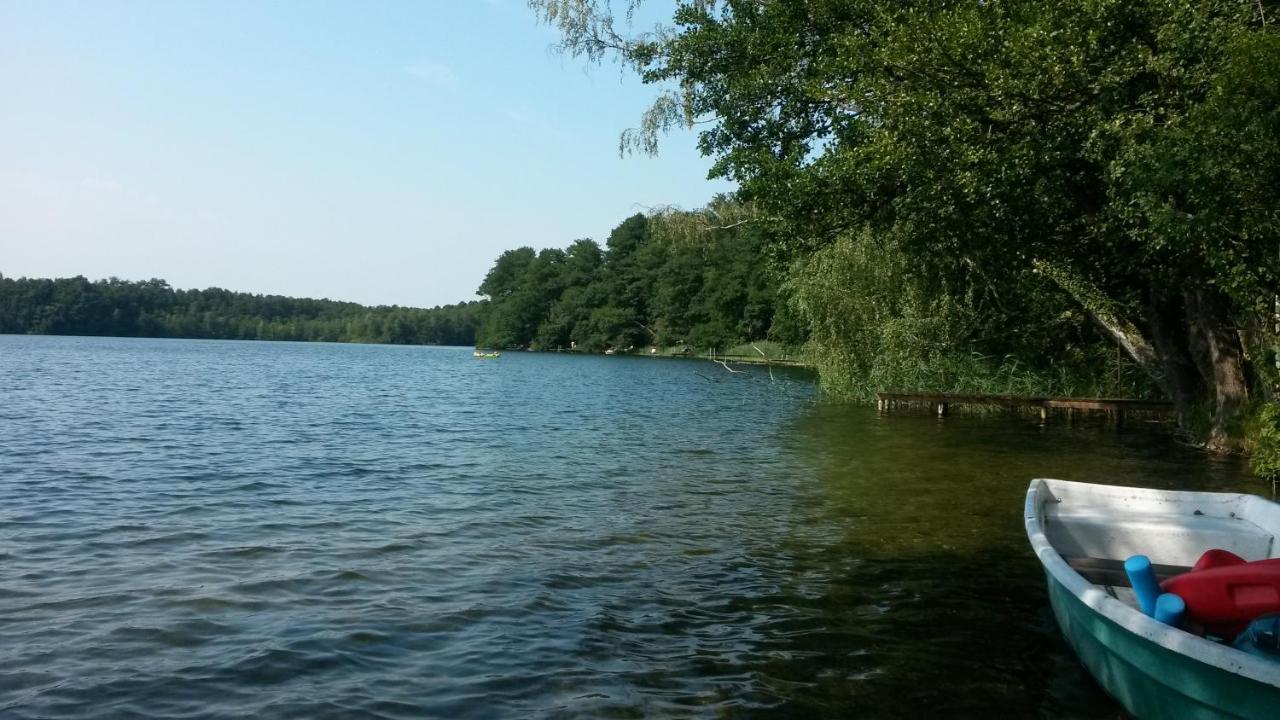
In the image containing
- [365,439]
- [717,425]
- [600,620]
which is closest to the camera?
[600,620]

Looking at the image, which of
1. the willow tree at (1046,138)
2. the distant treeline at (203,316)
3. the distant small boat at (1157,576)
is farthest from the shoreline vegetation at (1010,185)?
the distant treeline at (203,316)

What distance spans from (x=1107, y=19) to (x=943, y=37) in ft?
6.65

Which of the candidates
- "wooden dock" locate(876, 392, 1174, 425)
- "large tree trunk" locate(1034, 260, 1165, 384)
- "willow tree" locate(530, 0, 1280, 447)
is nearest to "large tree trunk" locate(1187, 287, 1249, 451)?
"willow tree" locate(530, 0, 1280, 447)

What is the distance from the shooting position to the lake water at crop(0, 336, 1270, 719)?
228 inches

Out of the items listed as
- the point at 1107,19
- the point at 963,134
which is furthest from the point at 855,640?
the point at 1107,19

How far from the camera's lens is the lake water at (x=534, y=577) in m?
5.80

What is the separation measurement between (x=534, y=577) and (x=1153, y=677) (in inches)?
208

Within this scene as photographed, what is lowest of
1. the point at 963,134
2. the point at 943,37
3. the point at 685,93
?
the point at 963,134

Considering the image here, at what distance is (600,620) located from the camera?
23.8ft

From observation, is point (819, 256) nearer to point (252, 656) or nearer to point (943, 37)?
point (943, 37)

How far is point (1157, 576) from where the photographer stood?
6.19 metres

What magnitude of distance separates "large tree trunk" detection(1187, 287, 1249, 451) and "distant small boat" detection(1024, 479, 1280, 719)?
34.8 ft

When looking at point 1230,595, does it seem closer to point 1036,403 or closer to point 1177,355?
point 1177,355

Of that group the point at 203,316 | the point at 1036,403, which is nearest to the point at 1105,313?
the point at 1036,403
